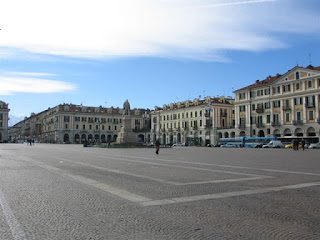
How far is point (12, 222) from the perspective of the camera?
6.04 meters

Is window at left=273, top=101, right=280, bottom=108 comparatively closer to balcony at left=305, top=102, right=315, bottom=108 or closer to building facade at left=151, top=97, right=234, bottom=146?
balcony at left=305, top=102, right=315, bottom=108

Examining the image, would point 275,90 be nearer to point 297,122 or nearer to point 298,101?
point 298,101

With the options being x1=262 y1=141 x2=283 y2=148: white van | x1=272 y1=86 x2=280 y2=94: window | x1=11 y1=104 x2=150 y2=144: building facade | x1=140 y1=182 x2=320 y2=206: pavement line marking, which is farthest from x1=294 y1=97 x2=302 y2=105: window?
x1=11 y1=104 x2=150 y2=144: building facade

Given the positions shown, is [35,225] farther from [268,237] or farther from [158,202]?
[268,237]

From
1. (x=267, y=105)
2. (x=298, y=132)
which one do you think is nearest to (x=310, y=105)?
(x=298, y=132)

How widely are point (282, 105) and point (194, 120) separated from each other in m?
31.6

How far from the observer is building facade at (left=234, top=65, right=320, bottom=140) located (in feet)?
210

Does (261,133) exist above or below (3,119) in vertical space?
below

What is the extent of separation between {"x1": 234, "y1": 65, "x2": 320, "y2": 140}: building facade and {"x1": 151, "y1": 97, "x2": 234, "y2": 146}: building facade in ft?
26.1

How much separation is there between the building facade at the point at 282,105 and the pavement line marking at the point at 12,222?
211ft

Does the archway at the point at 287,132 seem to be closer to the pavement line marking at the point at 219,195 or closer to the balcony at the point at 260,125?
the balcony at the point at 260,125

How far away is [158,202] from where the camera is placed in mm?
7766

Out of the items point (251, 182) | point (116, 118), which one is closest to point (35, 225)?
point (251, 182)

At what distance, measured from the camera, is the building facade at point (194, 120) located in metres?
90.0
